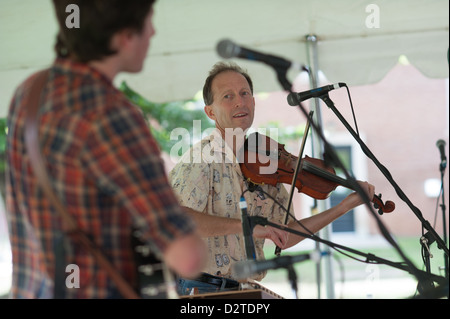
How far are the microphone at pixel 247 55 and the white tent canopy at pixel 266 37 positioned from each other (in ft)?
8.17

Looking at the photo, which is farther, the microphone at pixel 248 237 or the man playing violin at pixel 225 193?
the man playing violin at pixel 225 193

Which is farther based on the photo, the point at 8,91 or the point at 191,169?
the point at 8,91

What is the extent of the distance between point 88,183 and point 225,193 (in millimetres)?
1750

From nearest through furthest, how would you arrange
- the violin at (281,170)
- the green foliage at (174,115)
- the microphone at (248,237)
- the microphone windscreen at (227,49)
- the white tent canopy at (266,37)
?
1. the microphone windscreen at (227,49)
2. the microphone at (248,237)
3. the violin at (281,170)
4. the white tent canopy at (266,37)
5. the green foliage at (174,115)

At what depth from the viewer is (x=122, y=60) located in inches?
56.7

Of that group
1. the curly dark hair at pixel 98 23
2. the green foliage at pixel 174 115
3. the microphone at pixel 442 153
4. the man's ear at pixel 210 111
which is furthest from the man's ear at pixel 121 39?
the green foliage at pixel 174 115

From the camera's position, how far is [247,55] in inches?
66.3

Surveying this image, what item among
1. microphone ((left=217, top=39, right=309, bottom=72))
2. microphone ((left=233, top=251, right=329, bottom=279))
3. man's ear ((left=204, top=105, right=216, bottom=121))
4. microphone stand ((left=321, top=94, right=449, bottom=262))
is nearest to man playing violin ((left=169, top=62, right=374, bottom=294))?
man's ear ((left=204, top=105, right=216, bottom=121))

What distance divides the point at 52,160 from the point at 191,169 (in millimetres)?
→ 1677

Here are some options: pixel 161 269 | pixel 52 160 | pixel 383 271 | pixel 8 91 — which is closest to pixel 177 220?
pixel 161 269

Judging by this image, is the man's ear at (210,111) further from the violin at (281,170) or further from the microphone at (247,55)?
the microphone at (247,55)

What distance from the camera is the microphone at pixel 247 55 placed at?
5.32 feet

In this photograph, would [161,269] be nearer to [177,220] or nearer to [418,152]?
[177,220]

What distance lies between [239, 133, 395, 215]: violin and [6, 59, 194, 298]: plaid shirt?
5.69 ft
